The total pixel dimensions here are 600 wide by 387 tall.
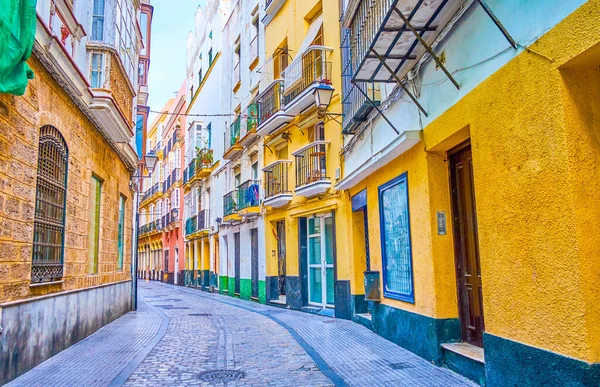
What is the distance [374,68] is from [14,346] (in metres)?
6.05

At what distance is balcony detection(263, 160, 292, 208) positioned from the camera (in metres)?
15.6

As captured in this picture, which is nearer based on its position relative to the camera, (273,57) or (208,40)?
(273,57)

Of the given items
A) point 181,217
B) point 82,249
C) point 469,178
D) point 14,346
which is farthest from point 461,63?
point 181,217

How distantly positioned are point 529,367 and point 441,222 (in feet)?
8.90

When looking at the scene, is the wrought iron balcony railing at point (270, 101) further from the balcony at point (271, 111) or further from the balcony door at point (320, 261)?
the balcony door at point (320, 261)

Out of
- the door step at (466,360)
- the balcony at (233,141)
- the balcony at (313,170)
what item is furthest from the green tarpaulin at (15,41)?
the balcony at (233,141)

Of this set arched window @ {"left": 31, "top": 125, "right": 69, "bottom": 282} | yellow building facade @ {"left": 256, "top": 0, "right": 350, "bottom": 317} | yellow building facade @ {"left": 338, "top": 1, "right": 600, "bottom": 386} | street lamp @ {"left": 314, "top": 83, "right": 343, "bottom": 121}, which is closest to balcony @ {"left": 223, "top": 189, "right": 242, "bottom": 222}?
yellow building facade @ {"left": 256, "top": 0, "right": 350, "bottom": 317}

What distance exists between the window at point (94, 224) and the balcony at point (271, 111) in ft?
18.8

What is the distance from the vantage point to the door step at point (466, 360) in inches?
225

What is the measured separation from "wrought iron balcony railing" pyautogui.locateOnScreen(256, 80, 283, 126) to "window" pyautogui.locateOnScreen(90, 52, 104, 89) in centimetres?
602

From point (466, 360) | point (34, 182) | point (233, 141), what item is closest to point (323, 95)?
point (34, 182)

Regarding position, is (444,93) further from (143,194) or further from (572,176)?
(143,194)

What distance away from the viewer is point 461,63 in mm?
5941

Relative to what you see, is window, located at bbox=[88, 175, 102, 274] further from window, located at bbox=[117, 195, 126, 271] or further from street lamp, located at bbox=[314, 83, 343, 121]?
street lamp, located at bbox=[314, 83, 343, 121]
